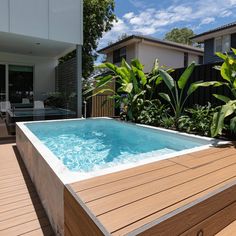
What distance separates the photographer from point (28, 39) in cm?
771

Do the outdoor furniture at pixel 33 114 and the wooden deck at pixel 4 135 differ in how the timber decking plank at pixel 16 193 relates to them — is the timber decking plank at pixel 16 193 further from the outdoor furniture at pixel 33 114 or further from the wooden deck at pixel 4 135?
the outdoor furniture at pixel 33 114

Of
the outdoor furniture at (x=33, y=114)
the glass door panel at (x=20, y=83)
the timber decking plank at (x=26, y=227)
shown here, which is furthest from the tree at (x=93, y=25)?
the timber decking plank at (x=26, y=227)

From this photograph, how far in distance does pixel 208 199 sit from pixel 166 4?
67.5ft

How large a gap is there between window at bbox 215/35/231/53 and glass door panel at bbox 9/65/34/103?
38.0ft

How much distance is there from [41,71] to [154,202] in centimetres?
1109

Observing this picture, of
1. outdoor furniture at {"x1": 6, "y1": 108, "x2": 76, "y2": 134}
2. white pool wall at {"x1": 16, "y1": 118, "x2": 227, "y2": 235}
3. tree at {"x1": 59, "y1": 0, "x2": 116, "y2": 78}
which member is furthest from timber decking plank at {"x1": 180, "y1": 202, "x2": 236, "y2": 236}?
tree at {"x1": 59, "y1": 0, "x2": 116, "y2": 78}

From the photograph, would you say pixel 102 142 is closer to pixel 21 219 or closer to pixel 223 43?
pixel 21 219

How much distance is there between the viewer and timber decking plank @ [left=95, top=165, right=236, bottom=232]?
5.08ft

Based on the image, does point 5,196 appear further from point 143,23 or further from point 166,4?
point 143,23

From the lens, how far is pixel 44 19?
24.0ft

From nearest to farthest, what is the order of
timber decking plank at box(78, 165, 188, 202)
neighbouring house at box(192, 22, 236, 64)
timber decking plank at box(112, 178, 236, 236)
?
1. timber decking plank at box(112, 178, 236, 236)
2. timber decking plank at box(78, 165, 188, 202)
3. neighbouring house at box(192, 22, 236, 64)

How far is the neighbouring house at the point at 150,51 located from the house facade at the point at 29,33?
6.76 metres

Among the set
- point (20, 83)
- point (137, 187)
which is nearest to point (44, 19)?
point (20, 83)

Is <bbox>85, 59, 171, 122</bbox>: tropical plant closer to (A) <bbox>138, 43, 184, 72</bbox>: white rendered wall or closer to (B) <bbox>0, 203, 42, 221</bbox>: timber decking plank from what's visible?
(B) <bbox>0, 203, 42, 221</bbox>: timber decking plank
